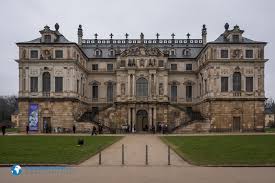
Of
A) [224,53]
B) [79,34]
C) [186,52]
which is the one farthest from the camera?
[79,34]

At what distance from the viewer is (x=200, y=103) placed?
216ft

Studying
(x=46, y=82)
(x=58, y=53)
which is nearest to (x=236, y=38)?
(x=58, y=53)

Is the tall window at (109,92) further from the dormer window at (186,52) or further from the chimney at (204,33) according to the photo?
the chimney at (204,33)

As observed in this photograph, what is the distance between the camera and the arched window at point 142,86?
2594 inches

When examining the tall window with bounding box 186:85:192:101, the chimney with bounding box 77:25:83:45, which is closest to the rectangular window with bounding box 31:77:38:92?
the chimney with bounding box 77:25:83:45

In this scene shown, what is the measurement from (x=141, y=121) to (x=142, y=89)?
212 inches

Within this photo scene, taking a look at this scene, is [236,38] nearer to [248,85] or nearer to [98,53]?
[248,85]

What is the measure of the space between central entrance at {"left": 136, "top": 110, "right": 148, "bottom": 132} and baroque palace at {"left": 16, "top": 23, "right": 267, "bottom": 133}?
0.55 ft

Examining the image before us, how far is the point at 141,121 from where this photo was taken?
65.9 m

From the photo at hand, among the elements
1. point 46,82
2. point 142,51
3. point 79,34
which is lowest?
point 46,82

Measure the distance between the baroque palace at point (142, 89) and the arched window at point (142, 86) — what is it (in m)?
0.17

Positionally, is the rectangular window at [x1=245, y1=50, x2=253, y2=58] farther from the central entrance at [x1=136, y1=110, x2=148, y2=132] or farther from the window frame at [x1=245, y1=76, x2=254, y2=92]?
the central entrance at [x1=136, y1=110, x2=148, y2=132]

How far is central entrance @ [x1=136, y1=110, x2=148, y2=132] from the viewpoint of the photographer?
6538 cm

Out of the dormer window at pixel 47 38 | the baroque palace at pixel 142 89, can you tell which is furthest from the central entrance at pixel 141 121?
the dormer window at pixel 47 38
